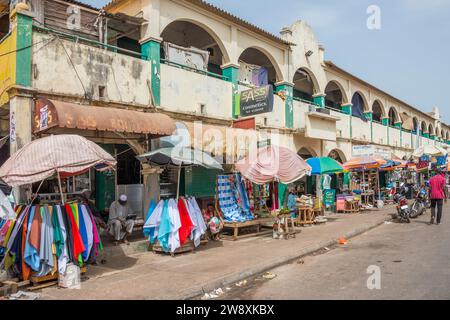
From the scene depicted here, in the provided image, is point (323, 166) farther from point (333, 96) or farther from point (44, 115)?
point (333, 96)

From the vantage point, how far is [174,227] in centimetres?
877

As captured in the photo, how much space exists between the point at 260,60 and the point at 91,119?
11.4 m

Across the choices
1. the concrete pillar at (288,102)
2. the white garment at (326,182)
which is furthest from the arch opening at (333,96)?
the concrete pillar at (288,102)

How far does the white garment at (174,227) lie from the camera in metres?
8.76

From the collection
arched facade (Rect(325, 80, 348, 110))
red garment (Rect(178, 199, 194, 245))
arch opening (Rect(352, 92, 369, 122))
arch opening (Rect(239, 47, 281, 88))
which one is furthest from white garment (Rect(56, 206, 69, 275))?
arch opening (Rect(352, 92, 369, 122))

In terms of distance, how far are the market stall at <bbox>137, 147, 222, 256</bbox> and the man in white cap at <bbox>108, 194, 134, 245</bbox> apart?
0.70 metres

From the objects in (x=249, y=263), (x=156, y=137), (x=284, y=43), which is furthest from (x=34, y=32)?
(x=284, y=43)

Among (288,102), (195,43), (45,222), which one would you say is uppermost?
(195,43)

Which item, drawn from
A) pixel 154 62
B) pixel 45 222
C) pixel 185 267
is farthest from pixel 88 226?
pixel 154 62

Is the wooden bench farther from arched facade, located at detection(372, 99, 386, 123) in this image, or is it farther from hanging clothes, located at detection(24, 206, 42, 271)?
arched facade, located at detection(372, 99, 386, 123)

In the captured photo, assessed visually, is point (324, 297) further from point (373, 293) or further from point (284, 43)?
point (284, 43)

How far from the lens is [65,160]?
6348mm

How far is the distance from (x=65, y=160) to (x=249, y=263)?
408 centimetres

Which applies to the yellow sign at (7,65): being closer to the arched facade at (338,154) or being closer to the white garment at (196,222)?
the white garment at (196,222)
